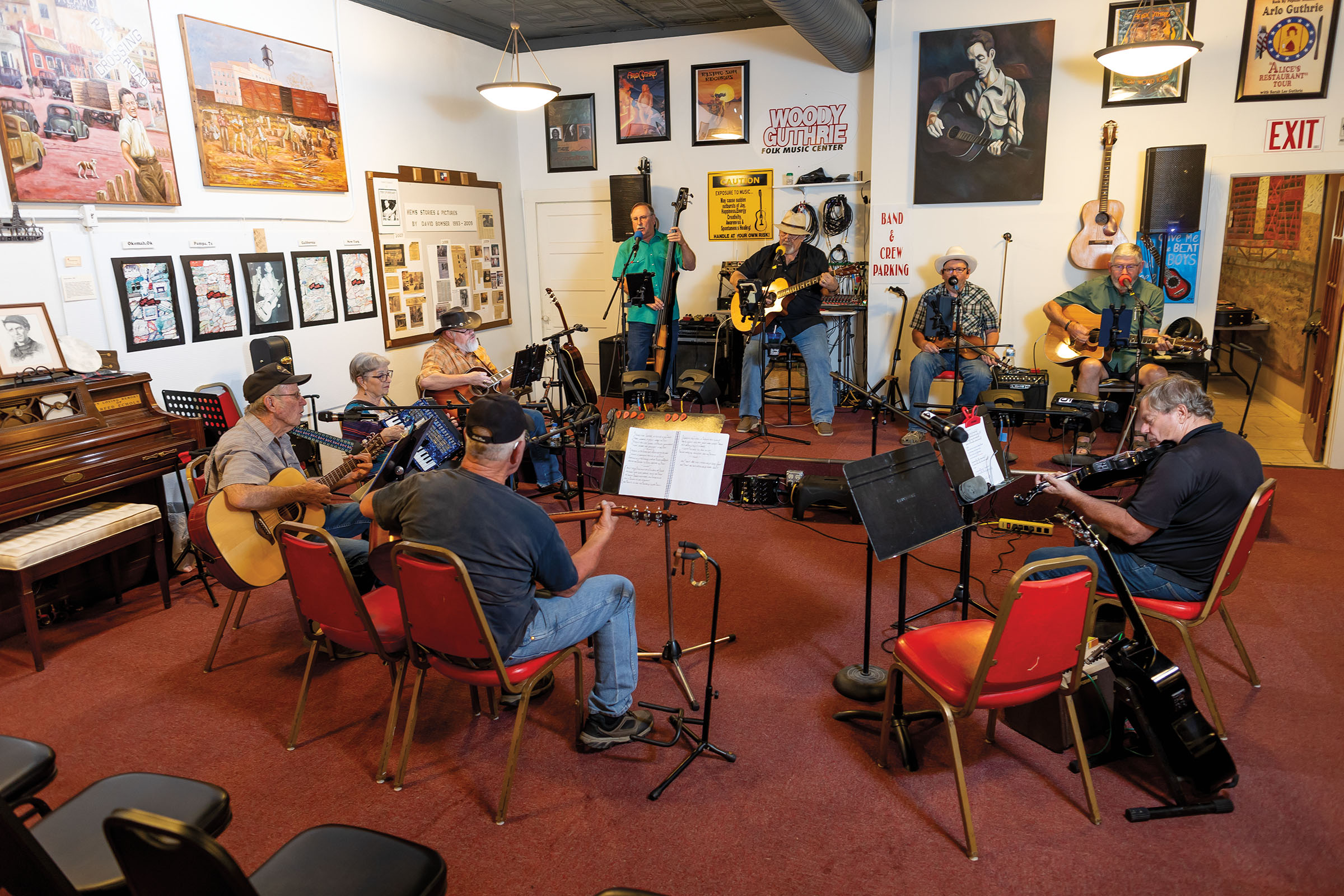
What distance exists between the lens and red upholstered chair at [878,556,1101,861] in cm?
226

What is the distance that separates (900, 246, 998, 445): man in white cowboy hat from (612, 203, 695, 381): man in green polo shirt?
2.01 meters

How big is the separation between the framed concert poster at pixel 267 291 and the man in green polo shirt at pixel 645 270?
105 inches

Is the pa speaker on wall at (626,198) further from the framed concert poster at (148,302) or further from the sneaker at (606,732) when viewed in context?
the sneaker at (606,732)

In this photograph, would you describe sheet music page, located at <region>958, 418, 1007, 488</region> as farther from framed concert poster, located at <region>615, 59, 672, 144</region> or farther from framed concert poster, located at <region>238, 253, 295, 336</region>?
framed concert poster, located at <region>615, 59, 672, 144</region>

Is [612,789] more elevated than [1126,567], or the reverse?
[1126,567]

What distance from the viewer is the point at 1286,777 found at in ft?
8.82

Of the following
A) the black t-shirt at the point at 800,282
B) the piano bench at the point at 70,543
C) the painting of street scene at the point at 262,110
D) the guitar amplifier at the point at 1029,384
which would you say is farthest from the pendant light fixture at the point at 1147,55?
the piano bench at the point at 70,543

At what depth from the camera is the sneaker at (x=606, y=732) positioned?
2.94 metres

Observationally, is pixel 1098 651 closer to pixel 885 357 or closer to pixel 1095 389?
pixel 1095 389

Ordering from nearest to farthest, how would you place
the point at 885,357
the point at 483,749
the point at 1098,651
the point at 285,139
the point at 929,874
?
the point at 929,874, the point at 1098,651, the point at 483,749, the point at 285,139, the point at 885,357

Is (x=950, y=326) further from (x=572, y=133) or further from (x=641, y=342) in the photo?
(x=572, y=133)

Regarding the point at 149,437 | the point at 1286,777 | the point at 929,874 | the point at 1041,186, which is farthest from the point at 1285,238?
the point at 149,437

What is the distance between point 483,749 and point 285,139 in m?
4.66

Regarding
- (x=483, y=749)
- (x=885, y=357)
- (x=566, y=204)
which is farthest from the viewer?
(x=566, y=204)
